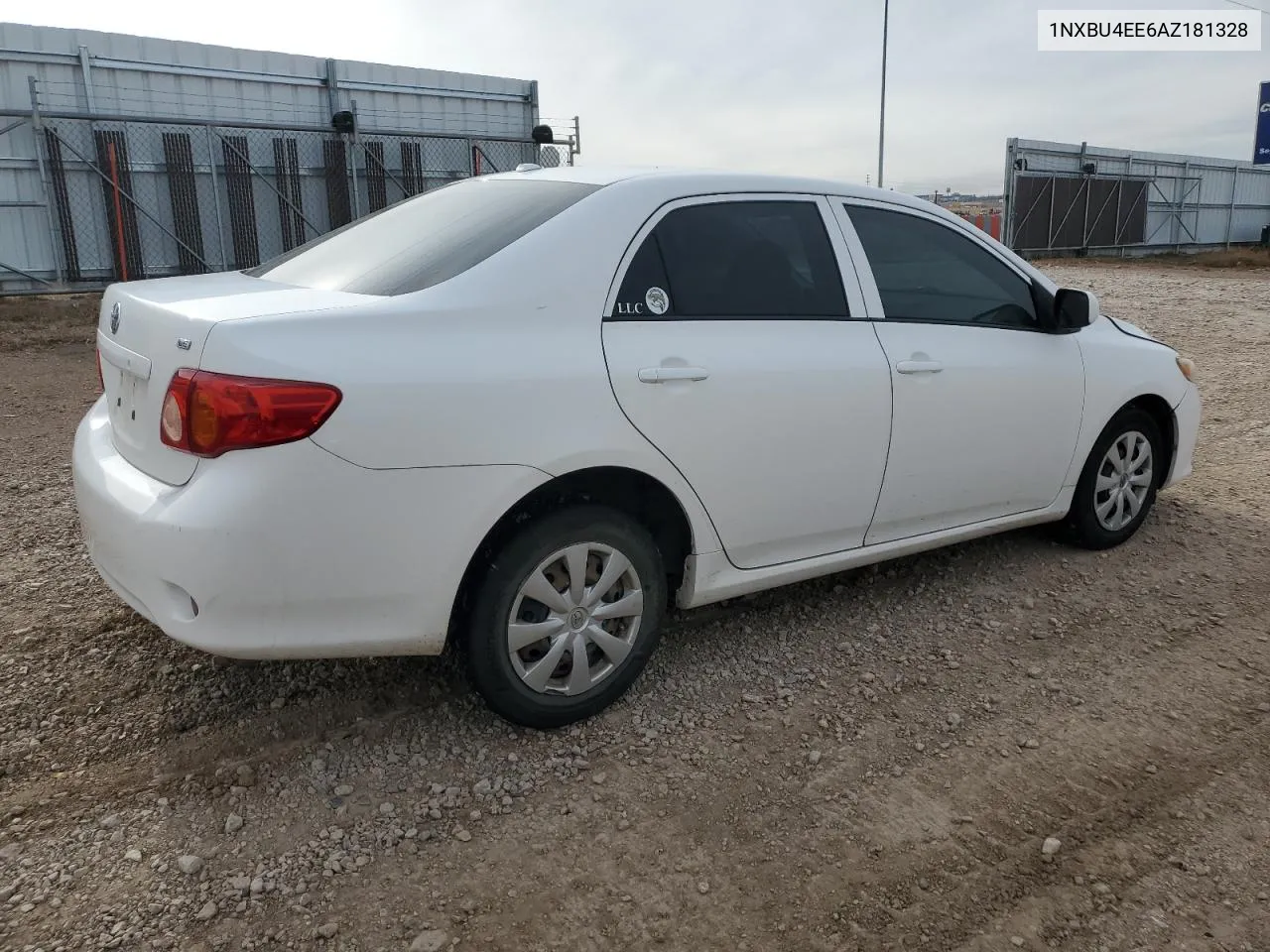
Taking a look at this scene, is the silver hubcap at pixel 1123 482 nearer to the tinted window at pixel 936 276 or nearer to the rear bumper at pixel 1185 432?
the rear bumper at pixel 1185 432

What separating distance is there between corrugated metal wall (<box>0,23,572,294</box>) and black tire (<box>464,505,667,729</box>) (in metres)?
13.3

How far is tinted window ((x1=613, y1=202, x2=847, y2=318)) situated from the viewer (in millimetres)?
3145

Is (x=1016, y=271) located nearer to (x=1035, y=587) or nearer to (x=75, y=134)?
(x=1035, y=587)

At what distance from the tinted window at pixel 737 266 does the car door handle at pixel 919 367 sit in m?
0.28

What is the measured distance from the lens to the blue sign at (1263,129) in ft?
94.2

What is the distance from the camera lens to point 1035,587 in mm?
4266

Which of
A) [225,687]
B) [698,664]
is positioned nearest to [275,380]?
[225,687]

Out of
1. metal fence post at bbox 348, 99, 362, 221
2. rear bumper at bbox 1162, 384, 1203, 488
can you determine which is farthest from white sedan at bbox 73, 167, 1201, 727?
metal fence post at bbox 348, 99, 362, 221

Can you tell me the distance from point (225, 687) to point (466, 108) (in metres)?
17.4

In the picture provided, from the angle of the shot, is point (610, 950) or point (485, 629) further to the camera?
point (485, 629)

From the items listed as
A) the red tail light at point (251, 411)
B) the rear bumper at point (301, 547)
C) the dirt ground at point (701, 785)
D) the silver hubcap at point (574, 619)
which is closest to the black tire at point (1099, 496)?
the dirt ground at point (701, 785)

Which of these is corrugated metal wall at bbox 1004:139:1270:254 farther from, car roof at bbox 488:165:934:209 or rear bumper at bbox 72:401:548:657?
rear bumper at bbox 72:401:548:657

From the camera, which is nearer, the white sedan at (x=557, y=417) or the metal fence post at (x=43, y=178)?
the white sedan at (x=557, y=417)

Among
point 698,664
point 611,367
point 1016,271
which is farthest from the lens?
point 1016,271
